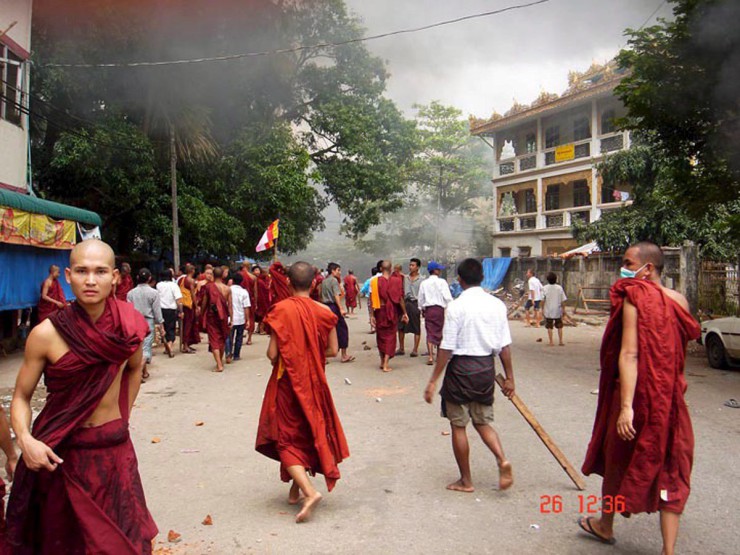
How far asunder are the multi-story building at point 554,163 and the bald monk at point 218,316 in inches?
646

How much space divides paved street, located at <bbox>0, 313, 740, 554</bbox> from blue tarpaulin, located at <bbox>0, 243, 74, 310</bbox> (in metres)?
2.29

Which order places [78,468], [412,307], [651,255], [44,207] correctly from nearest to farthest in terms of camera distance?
[78,468], [651,255], [44,207], [412,307]

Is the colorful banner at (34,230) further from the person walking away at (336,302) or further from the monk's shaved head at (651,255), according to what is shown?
the monk's shaved head at (651,255)

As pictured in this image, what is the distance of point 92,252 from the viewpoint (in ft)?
8.14

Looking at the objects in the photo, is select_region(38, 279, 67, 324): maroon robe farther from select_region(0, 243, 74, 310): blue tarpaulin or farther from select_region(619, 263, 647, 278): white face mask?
select_region(619, 263, 647, 278): white face mask

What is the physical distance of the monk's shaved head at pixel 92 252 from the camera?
2.47 meters

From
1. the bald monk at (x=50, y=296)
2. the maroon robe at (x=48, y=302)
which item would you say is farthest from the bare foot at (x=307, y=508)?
the maroon robe at (x=48, y=302)

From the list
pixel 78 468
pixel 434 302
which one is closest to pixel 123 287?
pixel 434 302

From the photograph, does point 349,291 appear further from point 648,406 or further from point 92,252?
point 92,252

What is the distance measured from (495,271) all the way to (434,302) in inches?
693

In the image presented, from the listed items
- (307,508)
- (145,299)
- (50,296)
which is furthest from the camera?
(50,296)

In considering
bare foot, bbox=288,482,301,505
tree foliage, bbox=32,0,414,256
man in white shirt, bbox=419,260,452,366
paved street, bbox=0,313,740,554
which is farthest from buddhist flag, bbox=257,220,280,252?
bare foot, bbox=288,482,301,505

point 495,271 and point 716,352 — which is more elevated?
point 495,271

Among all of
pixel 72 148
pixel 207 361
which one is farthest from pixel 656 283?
pixel 72 148
